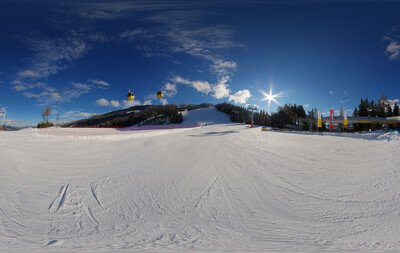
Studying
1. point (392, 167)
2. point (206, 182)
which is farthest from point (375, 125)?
point (206, 182)

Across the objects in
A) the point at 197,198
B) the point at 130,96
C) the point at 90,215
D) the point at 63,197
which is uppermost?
the point at 130,96

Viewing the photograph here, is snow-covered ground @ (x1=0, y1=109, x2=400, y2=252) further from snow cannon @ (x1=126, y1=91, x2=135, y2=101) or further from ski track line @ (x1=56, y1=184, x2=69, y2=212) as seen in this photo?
snow cannon @ (x1=126, y1=91, x2=135, y2=101)

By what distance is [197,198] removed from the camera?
1067 cm

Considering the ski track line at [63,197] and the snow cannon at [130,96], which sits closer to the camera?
the ski track line at [63,197]

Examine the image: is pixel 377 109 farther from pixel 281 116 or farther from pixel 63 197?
pixel 63 197

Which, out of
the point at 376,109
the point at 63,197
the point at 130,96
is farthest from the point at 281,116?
the point at 63,197

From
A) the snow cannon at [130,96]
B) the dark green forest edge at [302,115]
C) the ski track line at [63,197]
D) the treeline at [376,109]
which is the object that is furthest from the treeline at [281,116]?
the ski track line at [63,197]

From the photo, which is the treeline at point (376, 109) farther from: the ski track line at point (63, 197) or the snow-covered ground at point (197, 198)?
the ski track line at point (63, 197)

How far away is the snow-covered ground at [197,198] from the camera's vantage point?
25.4 feet

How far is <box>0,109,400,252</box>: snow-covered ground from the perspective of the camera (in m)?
7.73

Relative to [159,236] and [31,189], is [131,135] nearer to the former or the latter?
[31,189]

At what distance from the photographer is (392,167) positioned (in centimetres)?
1446

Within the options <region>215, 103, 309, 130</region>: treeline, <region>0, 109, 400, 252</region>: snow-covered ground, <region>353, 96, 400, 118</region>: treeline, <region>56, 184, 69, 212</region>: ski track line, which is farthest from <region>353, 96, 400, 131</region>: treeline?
<region>56, 184, 69, 212</region>: ski track line

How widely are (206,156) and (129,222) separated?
7.84 metres
